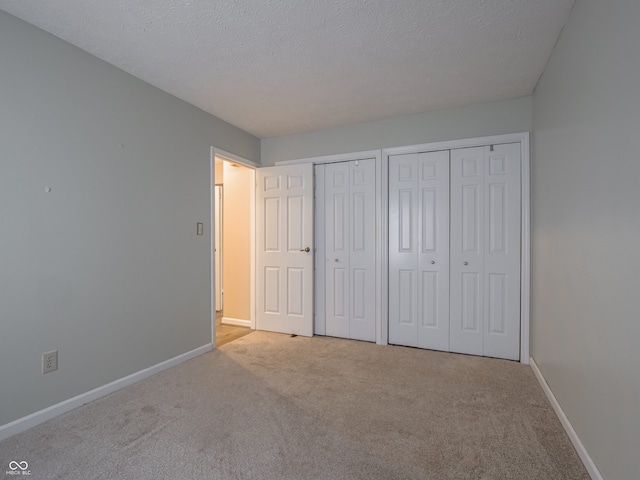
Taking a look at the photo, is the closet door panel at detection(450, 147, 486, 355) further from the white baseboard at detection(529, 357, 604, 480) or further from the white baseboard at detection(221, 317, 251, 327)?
the white baseboard at detection(221, 317, 251, 327)

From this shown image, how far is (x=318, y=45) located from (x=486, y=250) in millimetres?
2384

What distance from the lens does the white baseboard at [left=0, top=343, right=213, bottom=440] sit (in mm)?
1888

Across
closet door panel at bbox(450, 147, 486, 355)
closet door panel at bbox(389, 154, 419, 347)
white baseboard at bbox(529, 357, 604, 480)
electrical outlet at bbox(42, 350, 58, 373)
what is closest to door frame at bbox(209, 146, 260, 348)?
electrical outlet at bbox(42, 350, 58, 373)

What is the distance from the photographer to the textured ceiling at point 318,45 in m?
1.84

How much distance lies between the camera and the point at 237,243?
4340 mm

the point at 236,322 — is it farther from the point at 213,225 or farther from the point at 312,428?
the point at 312,428

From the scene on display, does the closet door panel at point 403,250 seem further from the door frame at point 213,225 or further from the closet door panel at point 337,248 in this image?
the door frame at point 213,225

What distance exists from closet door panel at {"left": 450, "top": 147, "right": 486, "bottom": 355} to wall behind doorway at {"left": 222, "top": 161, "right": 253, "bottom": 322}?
250cm

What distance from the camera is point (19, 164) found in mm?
1925

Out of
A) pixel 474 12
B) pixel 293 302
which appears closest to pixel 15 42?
pixel 474 12

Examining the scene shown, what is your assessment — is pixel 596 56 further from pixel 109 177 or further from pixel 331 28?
pixel 109 177

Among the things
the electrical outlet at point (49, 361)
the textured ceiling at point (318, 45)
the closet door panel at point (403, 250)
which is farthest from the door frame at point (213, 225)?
the closet door panel at point (403, 250)

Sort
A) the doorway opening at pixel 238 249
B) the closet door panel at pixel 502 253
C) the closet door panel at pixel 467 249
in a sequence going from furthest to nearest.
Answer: the doorway opening at pixel 238 249
the closet door panel at pixel 467 249
the closet door panel at pixel 502 253

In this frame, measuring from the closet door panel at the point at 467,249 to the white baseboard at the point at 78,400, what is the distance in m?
2.73
